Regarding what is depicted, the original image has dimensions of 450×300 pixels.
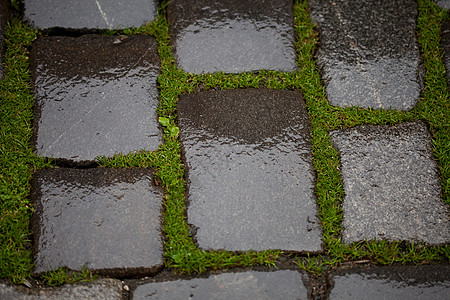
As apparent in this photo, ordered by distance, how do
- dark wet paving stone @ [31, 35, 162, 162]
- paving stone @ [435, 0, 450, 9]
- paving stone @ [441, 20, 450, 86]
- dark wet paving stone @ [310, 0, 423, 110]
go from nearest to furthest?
dark wet paving stone @ [31, 35, 162, 162], dark wet paving stone @ [310, 0, 423, 110], paving stone @ [441, 20, 450, 86], paving stone @ [435, 0, 450, 9]

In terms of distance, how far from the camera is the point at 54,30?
2240mm

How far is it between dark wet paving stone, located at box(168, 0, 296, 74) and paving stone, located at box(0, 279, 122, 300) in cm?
109

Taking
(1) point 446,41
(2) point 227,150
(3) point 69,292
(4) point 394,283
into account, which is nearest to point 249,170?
(2) point 227,150

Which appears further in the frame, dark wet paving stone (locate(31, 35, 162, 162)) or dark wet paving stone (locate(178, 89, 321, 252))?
dark wet paving stone (locate(31, 35, 162, 162))

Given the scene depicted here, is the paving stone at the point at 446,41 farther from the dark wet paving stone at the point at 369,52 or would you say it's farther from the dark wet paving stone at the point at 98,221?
the dark wet paving stone at the point at 98,221

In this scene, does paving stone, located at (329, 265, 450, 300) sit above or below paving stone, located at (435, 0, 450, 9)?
below

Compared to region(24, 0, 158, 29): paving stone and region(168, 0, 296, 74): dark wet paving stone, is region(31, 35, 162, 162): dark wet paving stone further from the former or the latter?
region(168, 0, 296, 74): dark wet paving stone

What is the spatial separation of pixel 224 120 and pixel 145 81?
442 millimetres

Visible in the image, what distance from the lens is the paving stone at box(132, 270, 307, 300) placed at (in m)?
1.70

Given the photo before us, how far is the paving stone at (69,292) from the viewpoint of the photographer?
167cm

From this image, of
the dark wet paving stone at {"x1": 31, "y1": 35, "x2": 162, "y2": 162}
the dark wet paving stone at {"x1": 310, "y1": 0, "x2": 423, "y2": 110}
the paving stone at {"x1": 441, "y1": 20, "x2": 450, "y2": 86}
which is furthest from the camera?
the paving stone at {"x1": 441, "y1": 20, "x2": 450, "y2": 86}

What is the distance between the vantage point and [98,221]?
71.1 inches

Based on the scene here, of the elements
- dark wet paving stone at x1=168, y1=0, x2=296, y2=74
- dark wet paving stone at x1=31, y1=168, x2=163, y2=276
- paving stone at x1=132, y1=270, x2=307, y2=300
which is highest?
dark wet paving stone at x1=168, y1=0, x2=296, y2=74

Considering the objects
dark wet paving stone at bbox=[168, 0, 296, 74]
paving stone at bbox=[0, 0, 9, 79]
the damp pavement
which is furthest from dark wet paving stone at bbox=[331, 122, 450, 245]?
paving stone at bbox=[0, 0, 9, 79]
